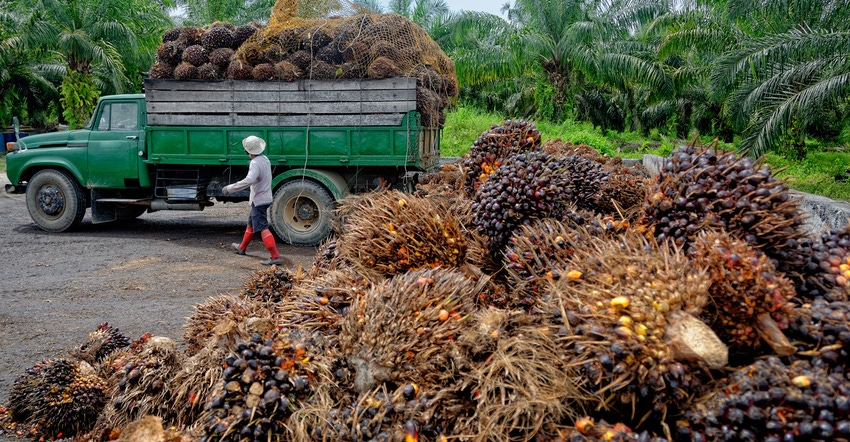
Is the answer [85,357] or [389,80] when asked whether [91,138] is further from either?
[85,357]

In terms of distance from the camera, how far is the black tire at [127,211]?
10.9m

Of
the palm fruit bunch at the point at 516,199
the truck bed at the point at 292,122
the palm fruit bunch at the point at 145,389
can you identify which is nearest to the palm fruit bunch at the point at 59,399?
the palm fruit bunch at the point at 145,389

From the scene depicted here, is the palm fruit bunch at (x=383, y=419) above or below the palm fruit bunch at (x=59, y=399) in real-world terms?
above

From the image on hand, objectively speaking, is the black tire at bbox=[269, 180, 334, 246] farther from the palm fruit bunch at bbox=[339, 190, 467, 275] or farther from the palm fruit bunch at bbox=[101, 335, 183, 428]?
the palm fruit bunch at bbox=[101, 335, 183, 428]

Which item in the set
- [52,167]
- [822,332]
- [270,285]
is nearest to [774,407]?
[822,332]

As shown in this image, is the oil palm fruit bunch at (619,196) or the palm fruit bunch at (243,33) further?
the palm fruit bunch at (243,33)

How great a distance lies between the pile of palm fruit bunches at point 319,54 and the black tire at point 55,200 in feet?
8.56

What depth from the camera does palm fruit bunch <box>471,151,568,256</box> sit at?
278 centimetres

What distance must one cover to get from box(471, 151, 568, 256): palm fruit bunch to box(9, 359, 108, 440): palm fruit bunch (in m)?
2.19

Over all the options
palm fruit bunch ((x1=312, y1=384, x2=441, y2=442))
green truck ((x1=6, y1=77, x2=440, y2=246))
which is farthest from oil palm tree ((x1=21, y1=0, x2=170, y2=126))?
palm fruit bunch ((x1=312, y1=384, x2=441, y2=442))

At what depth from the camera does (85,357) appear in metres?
3.58

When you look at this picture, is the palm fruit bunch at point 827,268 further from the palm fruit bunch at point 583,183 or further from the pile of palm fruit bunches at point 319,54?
the pile of palm fruit bunches at point 319,54

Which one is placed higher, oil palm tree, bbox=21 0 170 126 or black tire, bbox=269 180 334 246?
oil palm tree, bbox=21 0 170 126

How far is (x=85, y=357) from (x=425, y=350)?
8.16 feet
